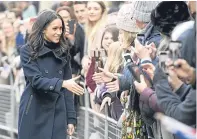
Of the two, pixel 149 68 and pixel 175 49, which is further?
pixel 149 68

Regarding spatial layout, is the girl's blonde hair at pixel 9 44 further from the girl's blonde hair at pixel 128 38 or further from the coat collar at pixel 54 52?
the girl's blonde hair at pixel 128 38

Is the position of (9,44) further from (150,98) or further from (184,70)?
(184,70)

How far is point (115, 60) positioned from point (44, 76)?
31.8 inches

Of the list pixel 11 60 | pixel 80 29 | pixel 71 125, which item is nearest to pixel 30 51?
pixel 71 125

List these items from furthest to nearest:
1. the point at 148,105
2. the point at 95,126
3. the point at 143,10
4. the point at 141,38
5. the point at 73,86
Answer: the point at 95,126 → the point at 73,86 → the point at 143,10 → the point at 141,38 → the point at 148,105

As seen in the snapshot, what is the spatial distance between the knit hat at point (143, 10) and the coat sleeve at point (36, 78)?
1.08 meters

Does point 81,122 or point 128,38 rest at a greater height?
point 128,38

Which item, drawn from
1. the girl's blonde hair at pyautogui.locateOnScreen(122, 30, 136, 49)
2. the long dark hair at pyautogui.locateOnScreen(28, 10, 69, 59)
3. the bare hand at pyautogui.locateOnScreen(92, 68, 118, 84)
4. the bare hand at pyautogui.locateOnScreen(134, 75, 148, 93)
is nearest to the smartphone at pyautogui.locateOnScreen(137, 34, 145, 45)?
the girl's blonde hair at pyautogui.locateOnScreen(122, 30, 136, 49)

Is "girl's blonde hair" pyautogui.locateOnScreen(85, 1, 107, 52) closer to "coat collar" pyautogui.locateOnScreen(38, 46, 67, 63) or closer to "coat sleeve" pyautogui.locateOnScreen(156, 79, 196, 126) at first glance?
"coat collar" pyautogui.locateOnScreen(38, 46, 67, 63)

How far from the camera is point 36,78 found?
901cm

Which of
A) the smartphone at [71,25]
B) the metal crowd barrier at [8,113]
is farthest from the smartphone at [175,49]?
the metal crowd barrier at [8,113]

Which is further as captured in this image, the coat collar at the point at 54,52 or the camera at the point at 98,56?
the camera at the point at 98,56

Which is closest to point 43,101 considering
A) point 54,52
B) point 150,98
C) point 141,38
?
point 54,52

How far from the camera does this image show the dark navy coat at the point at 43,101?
361 inches
